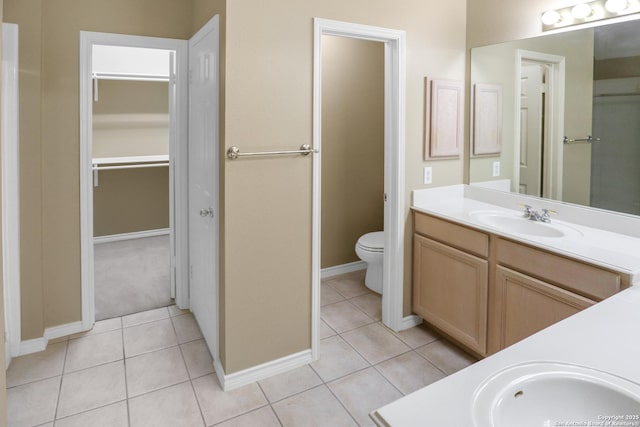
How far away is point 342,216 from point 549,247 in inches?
85.9

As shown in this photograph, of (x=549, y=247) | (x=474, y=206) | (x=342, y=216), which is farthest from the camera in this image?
(x=342, y=216)

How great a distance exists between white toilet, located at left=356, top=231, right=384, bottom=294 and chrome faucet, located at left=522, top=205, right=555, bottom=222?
1.20 m

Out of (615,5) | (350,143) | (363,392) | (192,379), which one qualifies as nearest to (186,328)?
(192,379)

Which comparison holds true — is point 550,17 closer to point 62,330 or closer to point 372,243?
point 372,243

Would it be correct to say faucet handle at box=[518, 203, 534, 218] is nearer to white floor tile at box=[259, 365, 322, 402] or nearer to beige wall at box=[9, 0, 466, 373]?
beige wall at box=[9, 0, 466, 373]

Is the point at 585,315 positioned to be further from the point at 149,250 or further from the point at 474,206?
the point at 149,250

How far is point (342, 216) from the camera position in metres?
3.94

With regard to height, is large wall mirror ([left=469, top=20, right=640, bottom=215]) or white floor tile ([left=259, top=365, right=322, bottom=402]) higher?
large wall mirror ([left=469, top=20, right=640, bottom=215])

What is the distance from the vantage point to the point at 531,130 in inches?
104

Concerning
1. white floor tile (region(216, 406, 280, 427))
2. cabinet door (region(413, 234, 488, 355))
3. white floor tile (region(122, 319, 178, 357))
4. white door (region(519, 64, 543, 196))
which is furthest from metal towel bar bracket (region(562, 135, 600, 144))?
white floor tile (region(122, 319, 178, 357))

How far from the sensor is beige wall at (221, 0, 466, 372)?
2105mm

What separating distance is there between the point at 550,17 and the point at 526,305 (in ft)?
5.29

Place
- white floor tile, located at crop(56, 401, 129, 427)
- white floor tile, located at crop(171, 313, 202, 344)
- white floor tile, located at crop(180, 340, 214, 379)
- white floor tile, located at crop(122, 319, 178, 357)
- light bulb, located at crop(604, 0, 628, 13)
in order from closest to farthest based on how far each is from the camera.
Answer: white floor tile, located at crop(56, 401, 129, 427) → light bulb, located at crop(604, 0, 628, 13) → white floor tile, located at crop(180, 340, 214, 379) → white floor tile, located at crop(122, 319, 178, 357) → white floor tile, located at crop(171, 313, 202, 344)

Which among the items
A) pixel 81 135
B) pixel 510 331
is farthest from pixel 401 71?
pixel 81 135
